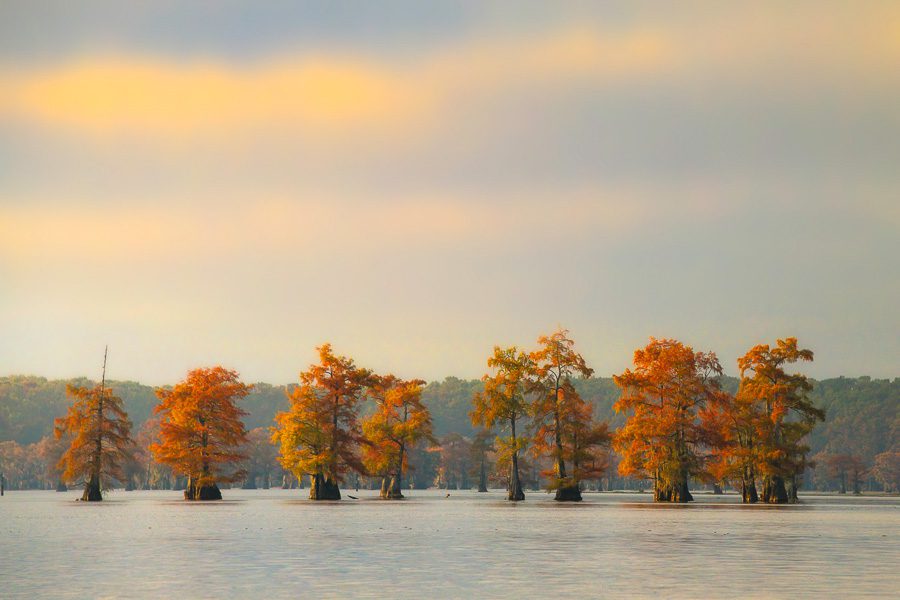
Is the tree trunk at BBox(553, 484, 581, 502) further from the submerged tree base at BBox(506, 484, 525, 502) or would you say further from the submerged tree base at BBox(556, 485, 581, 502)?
the submerged tree base at BBox(506, 484, 525, 502)

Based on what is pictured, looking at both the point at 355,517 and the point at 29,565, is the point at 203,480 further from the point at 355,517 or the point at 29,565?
the point at 29,565

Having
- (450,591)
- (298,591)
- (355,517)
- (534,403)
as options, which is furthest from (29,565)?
(534,403)

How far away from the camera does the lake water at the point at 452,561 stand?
23.8 m

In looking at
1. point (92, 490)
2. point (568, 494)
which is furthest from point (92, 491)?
point (568, 494)

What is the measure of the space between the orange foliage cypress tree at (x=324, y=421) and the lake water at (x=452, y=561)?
149 feet

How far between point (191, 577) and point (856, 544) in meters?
23.0

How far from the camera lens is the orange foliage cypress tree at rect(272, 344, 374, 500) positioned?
3873 inches

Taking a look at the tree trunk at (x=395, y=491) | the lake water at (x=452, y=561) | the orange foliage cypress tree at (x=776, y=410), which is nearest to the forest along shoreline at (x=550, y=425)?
the orange foliage cypress tree at (x=776, y=410)

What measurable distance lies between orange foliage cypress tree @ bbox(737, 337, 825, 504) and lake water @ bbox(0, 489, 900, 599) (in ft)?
117

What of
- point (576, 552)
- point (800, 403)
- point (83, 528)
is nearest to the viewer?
point (576, 552)

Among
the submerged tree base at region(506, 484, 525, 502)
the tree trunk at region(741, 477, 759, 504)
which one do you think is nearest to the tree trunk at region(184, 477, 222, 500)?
the submerged tree base at region(506, 484, 525, 502)

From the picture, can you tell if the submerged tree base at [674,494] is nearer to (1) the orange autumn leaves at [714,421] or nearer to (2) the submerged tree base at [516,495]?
(1) the orange autumn leaves at [714,421]

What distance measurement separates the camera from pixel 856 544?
3844 centimetres

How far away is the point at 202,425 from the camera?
333 ft
